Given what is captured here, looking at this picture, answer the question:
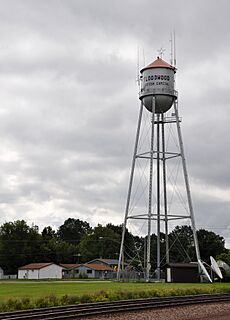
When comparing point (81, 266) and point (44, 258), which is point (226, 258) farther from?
point (44, 258)

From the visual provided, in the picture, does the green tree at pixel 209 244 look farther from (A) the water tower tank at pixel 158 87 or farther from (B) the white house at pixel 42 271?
(A) the water tower tank at pixel 158 87

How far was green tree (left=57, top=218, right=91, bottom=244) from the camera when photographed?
168900mm

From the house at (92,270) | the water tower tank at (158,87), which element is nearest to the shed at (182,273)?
the water tower tank at (158,87)

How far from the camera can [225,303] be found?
31.1 m

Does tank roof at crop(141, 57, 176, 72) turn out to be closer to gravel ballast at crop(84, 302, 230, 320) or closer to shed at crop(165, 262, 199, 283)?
shed at crop(165, 262, 199, 283)

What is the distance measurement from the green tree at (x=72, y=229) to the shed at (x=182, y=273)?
4250 inches

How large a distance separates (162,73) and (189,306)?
33.2 metres

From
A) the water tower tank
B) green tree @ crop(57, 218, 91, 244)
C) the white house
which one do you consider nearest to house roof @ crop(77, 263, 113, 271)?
the white house

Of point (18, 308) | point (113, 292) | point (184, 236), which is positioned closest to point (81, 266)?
point (184, 236)

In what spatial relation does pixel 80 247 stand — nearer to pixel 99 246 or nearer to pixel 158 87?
pixel 99 246

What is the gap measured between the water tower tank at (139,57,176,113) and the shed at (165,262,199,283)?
15046 millimetres

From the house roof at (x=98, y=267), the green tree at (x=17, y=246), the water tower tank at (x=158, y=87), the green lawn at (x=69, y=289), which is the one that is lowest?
the green lawn at (x=69, y=289)

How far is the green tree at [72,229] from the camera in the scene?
6650 inches

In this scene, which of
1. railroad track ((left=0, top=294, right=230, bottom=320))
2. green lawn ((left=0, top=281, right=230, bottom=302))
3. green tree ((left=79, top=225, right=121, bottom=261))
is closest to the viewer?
railroad track ((left=0, top=294, right=230, bottom=320))
